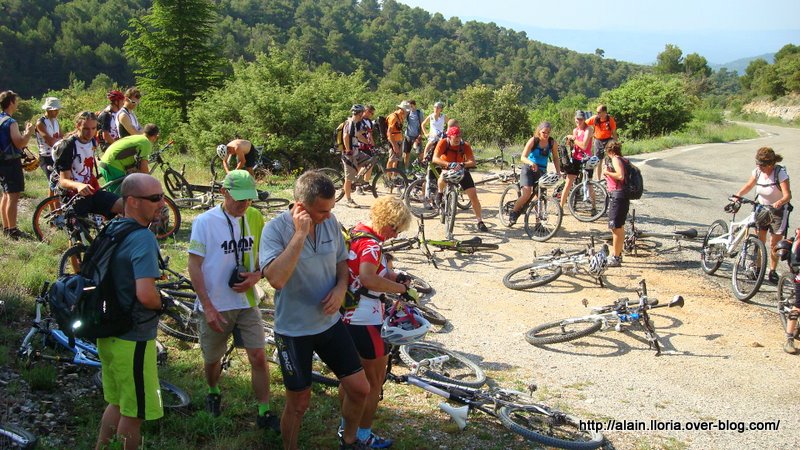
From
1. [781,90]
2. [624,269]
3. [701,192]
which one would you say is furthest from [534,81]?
[624,269]

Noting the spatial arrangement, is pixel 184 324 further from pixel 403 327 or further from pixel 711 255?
pixel 711 255

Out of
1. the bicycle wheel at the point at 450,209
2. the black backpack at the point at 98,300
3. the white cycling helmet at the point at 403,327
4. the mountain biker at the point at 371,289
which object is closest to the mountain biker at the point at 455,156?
the bicycle wheel at the point at 450,209

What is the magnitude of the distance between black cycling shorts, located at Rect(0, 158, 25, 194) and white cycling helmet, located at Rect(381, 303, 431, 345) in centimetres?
598

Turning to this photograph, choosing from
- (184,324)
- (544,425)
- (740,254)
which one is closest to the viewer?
(544,425)

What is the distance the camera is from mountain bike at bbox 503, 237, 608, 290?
26.7 feet

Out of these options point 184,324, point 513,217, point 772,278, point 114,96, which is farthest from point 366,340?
point 114,96

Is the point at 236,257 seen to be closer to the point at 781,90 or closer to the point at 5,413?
the point at 5,413

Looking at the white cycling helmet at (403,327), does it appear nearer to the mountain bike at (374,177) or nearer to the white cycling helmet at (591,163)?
the white cycling helmet at (591,163)

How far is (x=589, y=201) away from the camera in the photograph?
37.7 feet

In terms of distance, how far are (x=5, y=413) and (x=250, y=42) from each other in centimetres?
7877

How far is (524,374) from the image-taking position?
5.92 metres

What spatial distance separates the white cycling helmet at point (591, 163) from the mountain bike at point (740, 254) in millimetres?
2527

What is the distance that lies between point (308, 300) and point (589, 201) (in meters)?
8.89

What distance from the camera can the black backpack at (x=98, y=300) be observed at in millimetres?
3312
